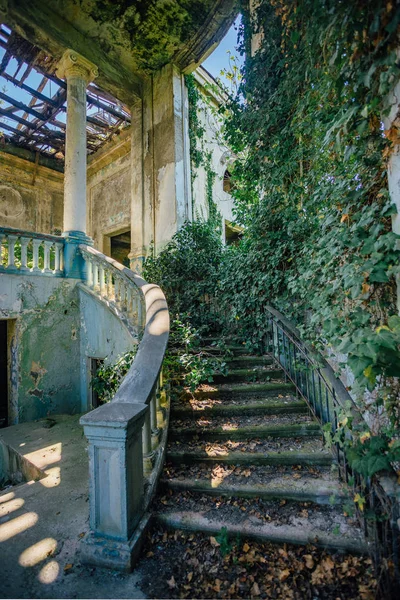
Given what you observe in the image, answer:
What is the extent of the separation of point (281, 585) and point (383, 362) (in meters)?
1.55

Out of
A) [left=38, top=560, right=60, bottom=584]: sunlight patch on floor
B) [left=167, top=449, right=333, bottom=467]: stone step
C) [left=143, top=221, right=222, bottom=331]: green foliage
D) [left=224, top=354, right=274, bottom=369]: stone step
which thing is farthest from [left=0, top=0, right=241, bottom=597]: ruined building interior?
[left=224, top=354, right=274, bottom=369]: stone step

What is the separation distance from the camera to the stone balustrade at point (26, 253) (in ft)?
16.8

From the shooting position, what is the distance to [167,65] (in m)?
7.96

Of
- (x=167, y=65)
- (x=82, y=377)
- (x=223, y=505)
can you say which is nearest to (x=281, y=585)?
(x=223, y=505)

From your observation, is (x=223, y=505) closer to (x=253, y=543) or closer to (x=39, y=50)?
(x=253, y=543)

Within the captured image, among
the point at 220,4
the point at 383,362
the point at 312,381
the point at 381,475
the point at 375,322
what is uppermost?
the point at 220,4

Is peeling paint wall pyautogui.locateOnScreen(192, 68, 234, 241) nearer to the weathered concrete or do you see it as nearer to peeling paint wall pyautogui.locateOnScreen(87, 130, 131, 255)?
peeling paint wall pyautogui.locateOnScreen(87, 130, 131, 255)

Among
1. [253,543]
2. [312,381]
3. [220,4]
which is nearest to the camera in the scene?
[253,543]

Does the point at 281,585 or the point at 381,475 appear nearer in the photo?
the point at 281,585

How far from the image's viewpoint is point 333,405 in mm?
3139

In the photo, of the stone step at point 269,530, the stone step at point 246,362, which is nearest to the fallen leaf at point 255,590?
the stone step at point 269,530

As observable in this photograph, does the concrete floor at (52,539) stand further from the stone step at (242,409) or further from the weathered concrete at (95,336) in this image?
the weathered concrete at (95,336)

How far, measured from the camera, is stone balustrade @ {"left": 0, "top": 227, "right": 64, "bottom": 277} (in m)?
5.13

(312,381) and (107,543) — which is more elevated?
(312,381)
